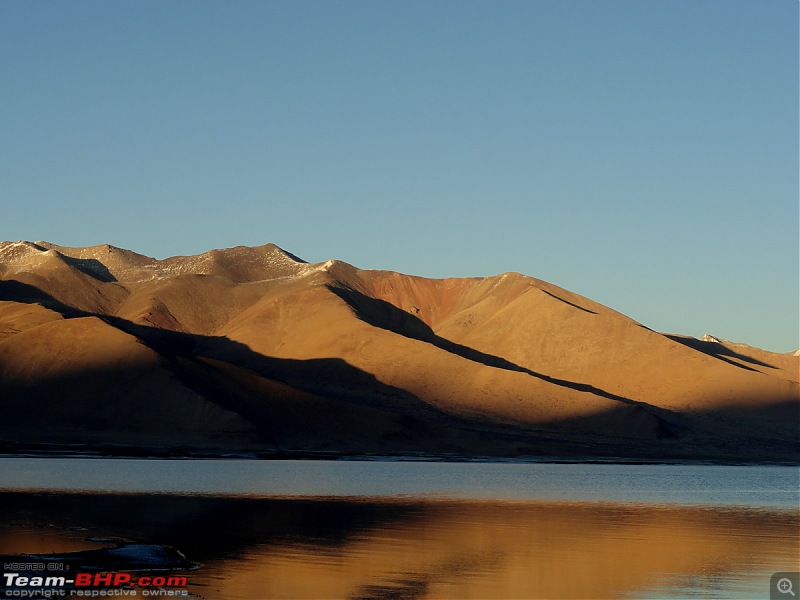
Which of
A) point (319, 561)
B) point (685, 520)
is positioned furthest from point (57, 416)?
point (319, 561)

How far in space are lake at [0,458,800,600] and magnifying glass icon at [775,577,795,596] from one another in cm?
49

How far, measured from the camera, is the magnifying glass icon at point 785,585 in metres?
33.6

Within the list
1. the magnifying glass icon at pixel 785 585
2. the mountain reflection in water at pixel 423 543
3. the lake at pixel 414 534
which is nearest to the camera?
the mountain reflection in water at pixel 423 543

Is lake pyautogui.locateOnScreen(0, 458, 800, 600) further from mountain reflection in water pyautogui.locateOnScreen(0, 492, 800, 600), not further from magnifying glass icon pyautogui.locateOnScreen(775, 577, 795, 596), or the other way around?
magnifying glass icon pyautogui.locateOnScreen(775, 577, 795, 596)

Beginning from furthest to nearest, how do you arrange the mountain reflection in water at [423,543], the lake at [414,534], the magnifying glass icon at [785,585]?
the lake at [414,534], the magnifying glass icon at [785,585], the mountain reflection in water at [423,543]

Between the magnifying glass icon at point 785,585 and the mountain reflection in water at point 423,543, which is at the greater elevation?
the mountain reflection in water at point 423,543

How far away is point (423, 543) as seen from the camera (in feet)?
141

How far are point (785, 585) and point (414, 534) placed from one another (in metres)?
15.3

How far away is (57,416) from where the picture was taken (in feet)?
475

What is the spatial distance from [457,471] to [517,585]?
75.5 m

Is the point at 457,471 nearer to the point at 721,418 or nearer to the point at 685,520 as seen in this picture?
the point at 685,520

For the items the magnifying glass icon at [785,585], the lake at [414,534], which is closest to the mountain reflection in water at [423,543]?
the lake at [414,534]

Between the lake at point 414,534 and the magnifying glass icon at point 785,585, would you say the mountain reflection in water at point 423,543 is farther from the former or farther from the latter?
the magnifying glass icon at point 785,585

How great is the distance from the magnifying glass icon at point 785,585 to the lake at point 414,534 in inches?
19.4
